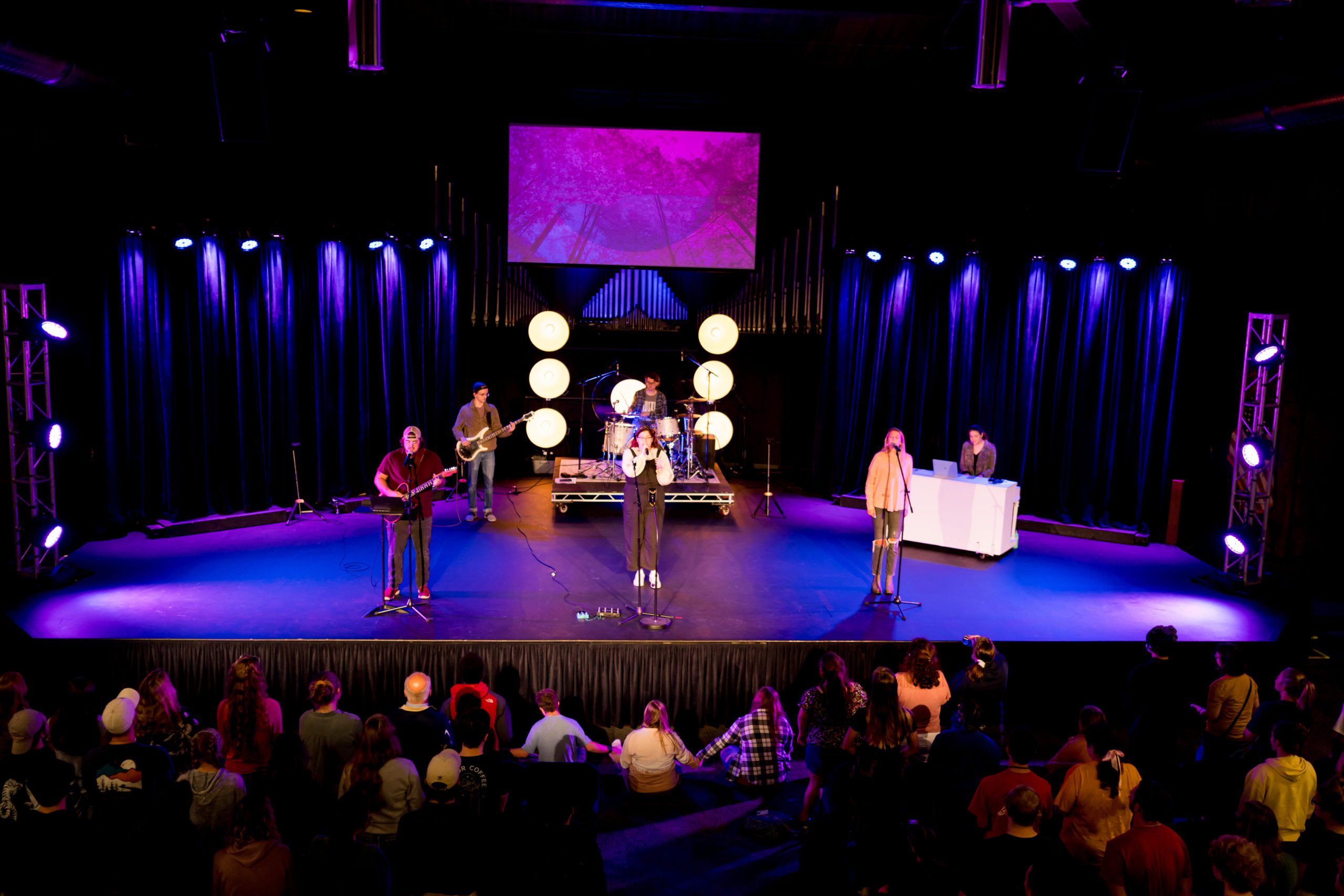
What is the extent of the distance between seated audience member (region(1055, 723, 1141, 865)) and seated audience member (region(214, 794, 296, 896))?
338cm

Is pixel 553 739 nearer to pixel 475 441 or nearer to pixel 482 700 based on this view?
pixel 482 700

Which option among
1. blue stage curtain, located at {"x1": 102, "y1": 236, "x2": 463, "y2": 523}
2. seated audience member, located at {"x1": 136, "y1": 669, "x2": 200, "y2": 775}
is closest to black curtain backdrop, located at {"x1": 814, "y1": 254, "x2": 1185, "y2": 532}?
blue stage curtain, located at {"x1": 102, "y1": 236, "x2": 463, "y2": 523}

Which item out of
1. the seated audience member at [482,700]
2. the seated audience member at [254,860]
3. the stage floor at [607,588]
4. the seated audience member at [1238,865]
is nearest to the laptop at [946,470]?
the stage floor at [607,588]

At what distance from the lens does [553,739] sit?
17.5 ft

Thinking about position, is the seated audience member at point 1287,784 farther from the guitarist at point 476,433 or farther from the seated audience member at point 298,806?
the guitarist at point 476,433

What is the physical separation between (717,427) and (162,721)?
8.49 metres

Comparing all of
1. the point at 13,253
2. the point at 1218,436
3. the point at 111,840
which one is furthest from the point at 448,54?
the point at 1218,436

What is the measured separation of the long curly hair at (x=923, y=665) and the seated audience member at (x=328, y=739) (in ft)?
10.3

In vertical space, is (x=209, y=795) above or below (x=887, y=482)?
below

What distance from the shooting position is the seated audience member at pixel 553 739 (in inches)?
211

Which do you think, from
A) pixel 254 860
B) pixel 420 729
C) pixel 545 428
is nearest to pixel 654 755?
pixel 420 729

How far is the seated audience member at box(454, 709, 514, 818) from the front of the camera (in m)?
4.28

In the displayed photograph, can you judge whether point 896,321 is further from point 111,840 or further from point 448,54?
point 111,840

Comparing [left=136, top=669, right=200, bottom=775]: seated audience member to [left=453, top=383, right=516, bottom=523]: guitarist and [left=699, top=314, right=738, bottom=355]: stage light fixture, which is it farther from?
[left=699, top=314, right=738, bottom=355]: stage light fixture
